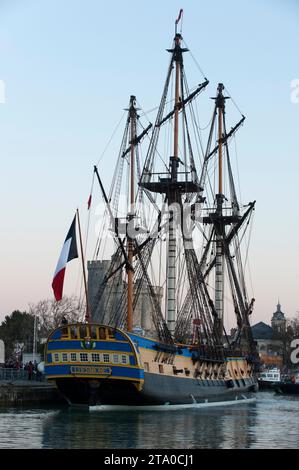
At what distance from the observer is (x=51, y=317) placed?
113938 mm

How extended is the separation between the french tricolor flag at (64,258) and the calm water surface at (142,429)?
6.89m

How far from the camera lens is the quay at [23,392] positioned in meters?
51.4

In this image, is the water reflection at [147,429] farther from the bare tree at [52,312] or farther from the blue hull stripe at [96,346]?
the bare tree at [52,312]

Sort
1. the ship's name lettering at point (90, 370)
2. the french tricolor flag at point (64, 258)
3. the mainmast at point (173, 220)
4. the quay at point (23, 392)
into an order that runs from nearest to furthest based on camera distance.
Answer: the french tricolor flag at point (64, 258) < the ship's name lettering at point (90, 370) < the quay at point (23, 392) < the mainmast at point (173, 220)

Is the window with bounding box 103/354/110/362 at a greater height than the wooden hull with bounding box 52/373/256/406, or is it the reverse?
the window with bounding box 103/354/110/362

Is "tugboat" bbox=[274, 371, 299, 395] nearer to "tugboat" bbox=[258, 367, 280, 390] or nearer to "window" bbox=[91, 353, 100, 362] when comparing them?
"tugboat" bbox=[258, 367, 280, 390]

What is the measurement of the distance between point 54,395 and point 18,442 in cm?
2319

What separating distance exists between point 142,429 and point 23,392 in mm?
14560

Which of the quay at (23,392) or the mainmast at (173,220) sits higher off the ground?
the mainmast at (173,220)

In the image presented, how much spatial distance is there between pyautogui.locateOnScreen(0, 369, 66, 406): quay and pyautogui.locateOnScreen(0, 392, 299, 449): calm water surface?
146 centimetres

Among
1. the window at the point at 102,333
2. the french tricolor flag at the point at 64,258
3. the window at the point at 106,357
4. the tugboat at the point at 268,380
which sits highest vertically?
the french tricolor flag at the point at 64,258

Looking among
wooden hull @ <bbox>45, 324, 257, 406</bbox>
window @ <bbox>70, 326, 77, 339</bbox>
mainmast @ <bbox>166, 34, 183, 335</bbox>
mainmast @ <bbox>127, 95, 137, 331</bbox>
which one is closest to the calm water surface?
wooden hull @ <bbox>45, 324, 257, 406</bbox>

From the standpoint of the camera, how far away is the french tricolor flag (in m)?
45.1

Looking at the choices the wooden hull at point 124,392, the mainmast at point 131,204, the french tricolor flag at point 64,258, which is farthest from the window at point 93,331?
the french tricolor flag at point 64,258
